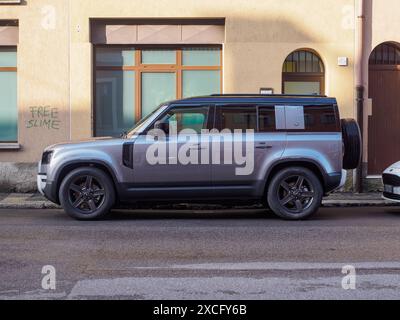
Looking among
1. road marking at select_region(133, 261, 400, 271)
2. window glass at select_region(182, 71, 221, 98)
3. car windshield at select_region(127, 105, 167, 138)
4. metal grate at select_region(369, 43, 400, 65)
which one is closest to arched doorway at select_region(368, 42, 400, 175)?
metal grate at select_region(369, 43, 400, 65)

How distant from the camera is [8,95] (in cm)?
1496

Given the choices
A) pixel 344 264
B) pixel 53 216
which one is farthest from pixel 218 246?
pixel 53 216

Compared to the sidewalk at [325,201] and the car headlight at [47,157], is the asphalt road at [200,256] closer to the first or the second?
the car headlight at [47,157]

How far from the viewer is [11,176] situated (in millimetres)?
14266

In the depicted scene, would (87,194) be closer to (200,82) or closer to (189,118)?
(189,118)

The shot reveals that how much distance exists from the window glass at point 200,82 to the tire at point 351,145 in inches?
200

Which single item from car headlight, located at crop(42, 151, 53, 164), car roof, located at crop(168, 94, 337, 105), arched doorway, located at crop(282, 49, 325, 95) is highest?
arched doorway, located at crop(282, 49, 325, 95)

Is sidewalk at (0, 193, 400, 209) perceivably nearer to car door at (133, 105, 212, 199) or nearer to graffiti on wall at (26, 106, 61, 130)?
graffiti on wall at (26, 106, 61, 130)

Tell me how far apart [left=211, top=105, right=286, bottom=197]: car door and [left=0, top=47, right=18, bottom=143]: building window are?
6530 mm

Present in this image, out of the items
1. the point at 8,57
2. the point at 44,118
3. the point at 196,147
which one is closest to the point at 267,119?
the point at 196,147

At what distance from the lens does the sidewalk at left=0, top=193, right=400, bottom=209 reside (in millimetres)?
12258

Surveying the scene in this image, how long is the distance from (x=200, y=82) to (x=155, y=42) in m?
1.36

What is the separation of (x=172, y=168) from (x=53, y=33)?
19.5 ft

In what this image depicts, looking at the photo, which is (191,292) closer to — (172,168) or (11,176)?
(172,168)
